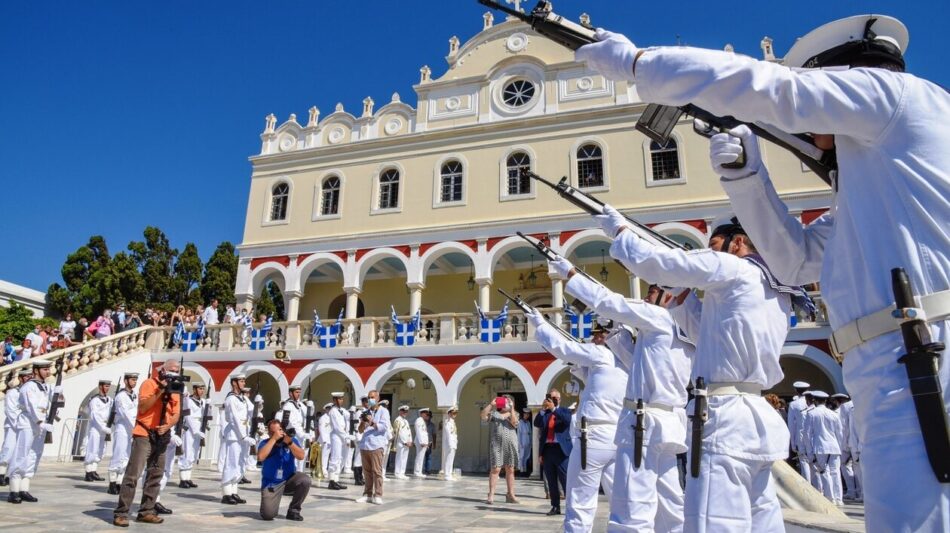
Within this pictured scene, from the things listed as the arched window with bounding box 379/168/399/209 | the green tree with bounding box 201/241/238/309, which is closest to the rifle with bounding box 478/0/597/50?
the arched window with bounding box 379/168/399/209

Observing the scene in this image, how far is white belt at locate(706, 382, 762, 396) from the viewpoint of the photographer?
3.10 meters

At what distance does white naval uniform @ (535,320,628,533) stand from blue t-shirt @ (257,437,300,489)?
13.3 feet

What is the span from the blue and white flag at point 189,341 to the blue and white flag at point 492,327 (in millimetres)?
10377

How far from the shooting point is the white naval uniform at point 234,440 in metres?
9.40

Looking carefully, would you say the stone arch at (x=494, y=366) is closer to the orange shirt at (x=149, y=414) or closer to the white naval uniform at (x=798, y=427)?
the white naval uniform at (x=798, y=427)

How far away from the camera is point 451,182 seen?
868 inches

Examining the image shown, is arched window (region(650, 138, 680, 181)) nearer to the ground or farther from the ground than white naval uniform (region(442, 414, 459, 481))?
farther from the ground

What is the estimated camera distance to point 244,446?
422 inches

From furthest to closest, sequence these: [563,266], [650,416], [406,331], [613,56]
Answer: [406,331], [563,266], [650,416], [613,56]

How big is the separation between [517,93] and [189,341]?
47.6 ft

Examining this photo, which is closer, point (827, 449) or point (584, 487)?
point (584, 487)

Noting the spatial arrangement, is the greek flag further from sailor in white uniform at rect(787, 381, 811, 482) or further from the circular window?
the circular window

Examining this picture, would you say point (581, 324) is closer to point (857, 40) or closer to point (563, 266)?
point (563, 266)

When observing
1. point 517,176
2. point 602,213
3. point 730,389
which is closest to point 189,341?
point 517,176
